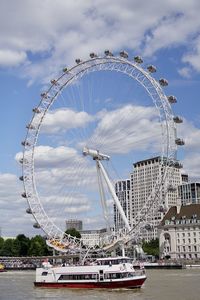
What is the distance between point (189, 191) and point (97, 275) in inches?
5191

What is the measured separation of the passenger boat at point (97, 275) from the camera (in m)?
49.1

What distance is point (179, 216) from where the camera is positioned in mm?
125625

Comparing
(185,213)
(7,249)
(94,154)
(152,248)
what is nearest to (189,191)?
(152,248)

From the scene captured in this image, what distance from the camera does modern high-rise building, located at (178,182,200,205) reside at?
176938 mm

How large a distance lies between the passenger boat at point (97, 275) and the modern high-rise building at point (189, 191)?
125166mm

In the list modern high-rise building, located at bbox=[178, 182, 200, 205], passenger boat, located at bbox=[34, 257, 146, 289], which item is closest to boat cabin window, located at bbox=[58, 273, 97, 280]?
passenger boat, located at bbox=[34, 257, 146, 289]

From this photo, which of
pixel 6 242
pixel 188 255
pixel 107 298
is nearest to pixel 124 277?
pixel 107 298

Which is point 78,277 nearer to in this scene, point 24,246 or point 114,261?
point 114,261

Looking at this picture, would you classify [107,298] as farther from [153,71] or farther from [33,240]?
[33,240]

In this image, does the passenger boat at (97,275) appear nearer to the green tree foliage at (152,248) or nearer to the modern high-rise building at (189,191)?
the green tree foliage at (152,248)

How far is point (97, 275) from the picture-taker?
5088 centimetres

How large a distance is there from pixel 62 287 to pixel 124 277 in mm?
7210

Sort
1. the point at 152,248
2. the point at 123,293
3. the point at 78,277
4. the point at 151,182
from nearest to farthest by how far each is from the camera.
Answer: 1. the point at 123,293
2. the point at 78,277
3. the point at 151,182
4. the point at 152,248

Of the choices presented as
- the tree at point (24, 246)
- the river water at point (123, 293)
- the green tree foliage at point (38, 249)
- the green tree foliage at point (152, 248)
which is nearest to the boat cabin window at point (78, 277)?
the river water at point (123, 293)
